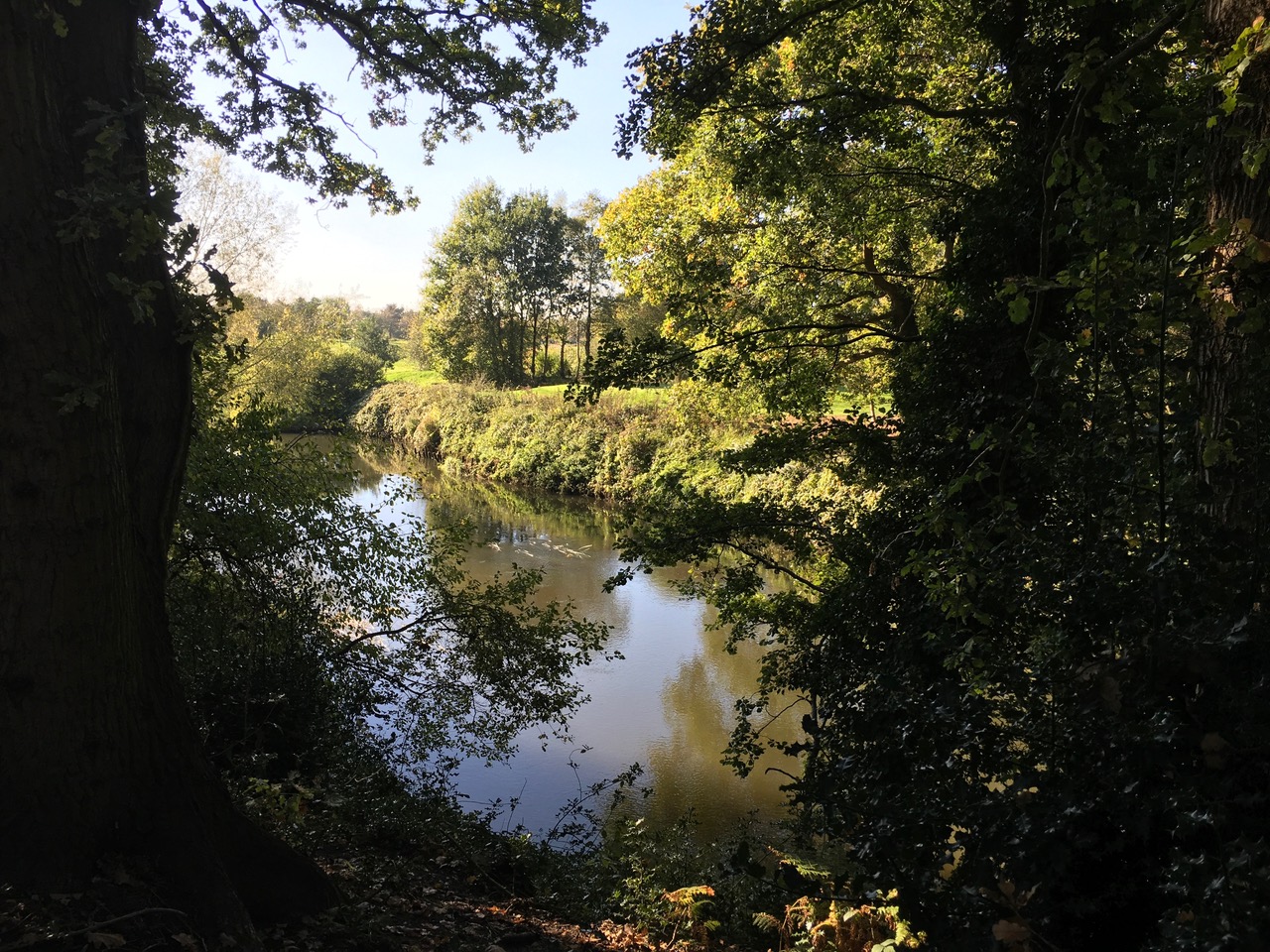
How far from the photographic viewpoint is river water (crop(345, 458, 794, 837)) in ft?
28.8

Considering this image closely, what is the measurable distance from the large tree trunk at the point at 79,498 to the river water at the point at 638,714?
4.45 m

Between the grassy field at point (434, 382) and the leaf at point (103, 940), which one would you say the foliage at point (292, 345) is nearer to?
the grassy field at point (434, 382)

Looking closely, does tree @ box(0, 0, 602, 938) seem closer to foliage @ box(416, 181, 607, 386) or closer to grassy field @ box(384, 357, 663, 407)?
grassy field @ box(384, 357, 663, 407)

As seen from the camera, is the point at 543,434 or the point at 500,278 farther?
the point at 500,278

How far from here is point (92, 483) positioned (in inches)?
106

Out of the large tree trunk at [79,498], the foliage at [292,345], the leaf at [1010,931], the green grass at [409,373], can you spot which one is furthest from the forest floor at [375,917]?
the green grass at [409,373]

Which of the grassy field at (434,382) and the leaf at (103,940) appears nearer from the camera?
the leaf at (103,940)

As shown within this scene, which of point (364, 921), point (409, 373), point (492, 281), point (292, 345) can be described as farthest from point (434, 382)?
point (364, 921)

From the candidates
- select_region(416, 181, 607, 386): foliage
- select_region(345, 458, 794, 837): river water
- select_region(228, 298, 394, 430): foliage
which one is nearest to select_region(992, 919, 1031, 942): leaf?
select_region(345, 458, 794, 837): river water

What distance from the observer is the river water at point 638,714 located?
877cm

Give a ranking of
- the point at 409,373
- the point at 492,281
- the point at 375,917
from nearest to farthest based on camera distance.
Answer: the point at 375,917 → the point at 492,281 → the point at 409,373

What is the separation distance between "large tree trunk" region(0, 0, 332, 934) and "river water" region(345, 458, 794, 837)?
14.6ft

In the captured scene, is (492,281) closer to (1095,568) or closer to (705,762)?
(705,762)

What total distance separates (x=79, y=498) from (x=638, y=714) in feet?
29.7
